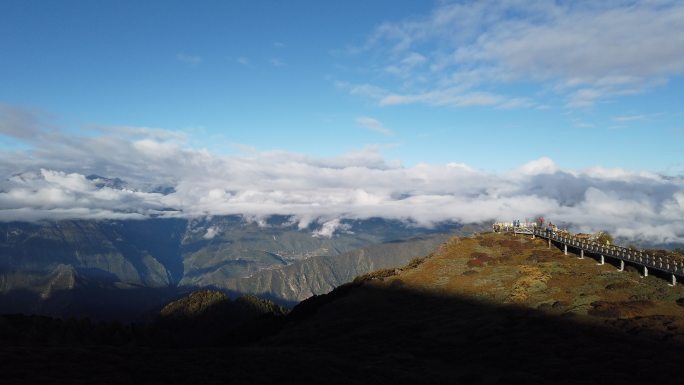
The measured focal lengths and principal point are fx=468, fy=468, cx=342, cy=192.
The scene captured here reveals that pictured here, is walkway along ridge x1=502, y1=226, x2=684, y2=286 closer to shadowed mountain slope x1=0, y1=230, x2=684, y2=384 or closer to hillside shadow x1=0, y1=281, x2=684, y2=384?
shadowed mountain slope x1=0, y1=230, x2=684, y2=384

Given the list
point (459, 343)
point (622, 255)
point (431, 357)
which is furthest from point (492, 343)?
point (622, 255)

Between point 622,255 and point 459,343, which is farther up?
point 622,255

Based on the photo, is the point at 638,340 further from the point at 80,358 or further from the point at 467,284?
the point at 80,358

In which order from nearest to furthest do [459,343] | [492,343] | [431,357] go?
[431,357] → [492,343] → [459,343]

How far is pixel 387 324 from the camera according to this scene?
56.5 meters

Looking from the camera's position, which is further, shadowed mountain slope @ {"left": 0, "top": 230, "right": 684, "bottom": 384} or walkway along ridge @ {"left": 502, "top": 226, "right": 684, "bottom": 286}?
walkway along ridge @ {"left": 502, "top": 226, "right": 684, "bottom": 286}

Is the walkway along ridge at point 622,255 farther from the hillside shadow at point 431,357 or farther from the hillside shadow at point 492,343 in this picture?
the hillside shadow at point 431,357

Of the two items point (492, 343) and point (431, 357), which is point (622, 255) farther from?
point (431, 357)

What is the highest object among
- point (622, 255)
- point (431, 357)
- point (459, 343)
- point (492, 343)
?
point (622, 255)

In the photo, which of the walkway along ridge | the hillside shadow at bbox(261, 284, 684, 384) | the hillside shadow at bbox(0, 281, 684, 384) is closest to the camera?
the hillside shadow at bbox(0, 281, 684, 384)

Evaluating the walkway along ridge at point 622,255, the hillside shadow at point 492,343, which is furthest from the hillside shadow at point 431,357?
the walkway along ridge at point 622,255

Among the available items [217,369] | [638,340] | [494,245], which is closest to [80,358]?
[217,369]

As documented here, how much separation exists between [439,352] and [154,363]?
24403 mm

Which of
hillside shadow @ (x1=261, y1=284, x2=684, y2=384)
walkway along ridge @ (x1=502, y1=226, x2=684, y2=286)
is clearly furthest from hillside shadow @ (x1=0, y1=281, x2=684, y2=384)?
walkway along ridge @ (x1=502, y1=226, x2=684, y2=286)
